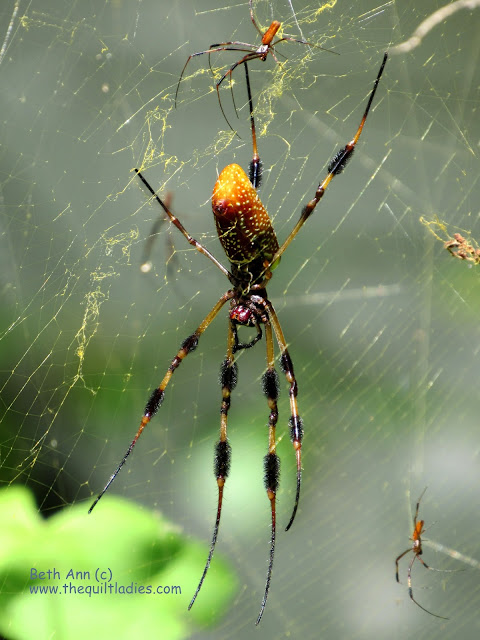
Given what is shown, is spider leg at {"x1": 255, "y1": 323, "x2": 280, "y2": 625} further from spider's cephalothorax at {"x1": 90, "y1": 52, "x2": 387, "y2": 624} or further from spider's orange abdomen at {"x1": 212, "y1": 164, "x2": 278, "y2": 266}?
spider's orange abdomen at {"x1": 212, "y1": 164, "x2": 278, "y2": 266}

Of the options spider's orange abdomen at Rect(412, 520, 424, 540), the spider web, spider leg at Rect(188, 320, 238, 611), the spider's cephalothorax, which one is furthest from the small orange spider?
spider's orange abdomen at Rect(412, 520, 424, 540)

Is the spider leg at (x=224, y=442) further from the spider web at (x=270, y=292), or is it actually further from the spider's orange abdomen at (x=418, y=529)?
the spider's orange abdomen at (x=418, y=529)

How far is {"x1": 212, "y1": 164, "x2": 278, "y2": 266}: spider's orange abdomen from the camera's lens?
99cm

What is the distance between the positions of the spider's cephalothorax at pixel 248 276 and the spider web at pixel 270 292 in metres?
0.16

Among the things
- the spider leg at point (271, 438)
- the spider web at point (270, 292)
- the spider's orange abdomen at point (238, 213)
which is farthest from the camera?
the spider web at point (270, 292)

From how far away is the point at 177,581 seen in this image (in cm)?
148

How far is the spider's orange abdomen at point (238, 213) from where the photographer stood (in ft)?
3.24

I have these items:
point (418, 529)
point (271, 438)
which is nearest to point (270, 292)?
point (418, 529)

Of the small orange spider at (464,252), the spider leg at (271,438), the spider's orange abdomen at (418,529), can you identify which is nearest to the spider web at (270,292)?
the small orange spider at (464,252)

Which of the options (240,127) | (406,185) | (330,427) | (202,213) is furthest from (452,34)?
(330,427)

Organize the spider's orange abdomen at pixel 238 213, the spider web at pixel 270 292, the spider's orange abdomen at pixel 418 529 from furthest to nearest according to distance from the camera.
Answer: the spider's orange abdomen at pixel 418 529, the spider web at pixel 270 292, the spider's orange abdomen at pixel 238 213

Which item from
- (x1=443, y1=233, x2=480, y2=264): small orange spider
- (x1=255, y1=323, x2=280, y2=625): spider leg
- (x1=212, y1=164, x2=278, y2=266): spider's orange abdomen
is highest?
(x1=212, y1=164, x2=278, y2=266): spider's orange abdomen

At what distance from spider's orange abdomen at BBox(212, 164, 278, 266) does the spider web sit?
0.79ft

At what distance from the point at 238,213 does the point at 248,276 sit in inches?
8.6
